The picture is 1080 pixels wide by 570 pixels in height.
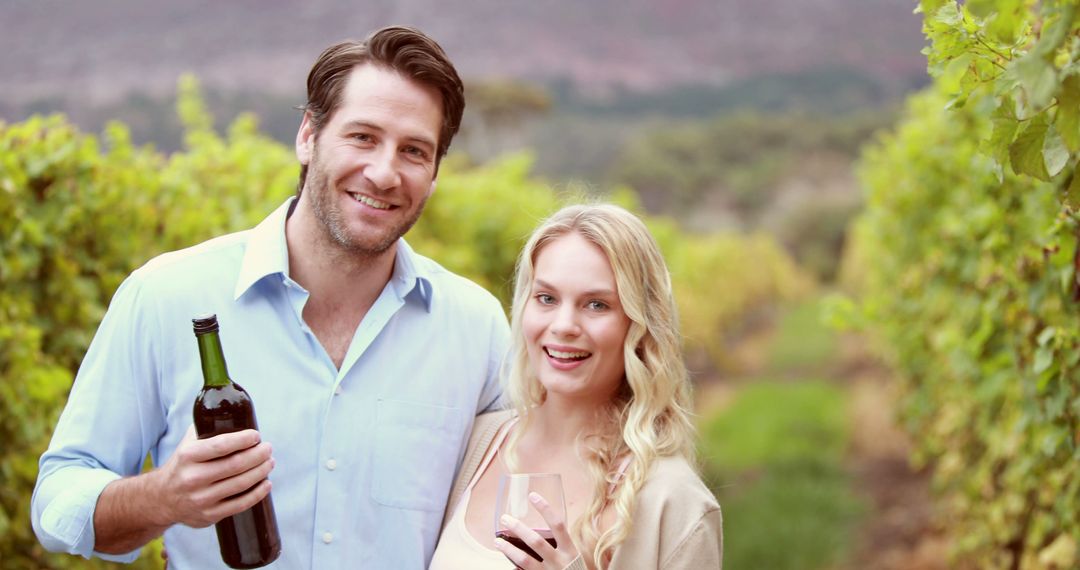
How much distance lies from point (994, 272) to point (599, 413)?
2.51 metres

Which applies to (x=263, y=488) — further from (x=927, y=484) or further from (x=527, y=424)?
(x=927, y=484)

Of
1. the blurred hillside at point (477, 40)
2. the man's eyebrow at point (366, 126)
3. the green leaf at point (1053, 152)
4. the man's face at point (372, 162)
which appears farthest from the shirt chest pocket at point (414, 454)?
the blurred hillside at point (477, 40)

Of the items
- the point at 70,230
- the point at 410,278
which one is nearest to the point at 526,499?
the point at 410,278

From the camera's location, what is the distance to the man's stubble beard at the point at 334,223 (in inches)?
93.9

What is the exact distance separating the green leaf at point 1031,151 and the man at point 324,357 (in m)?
1.31

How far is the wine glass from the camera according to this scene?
1968mm

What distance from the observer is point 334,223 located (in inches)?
93.9

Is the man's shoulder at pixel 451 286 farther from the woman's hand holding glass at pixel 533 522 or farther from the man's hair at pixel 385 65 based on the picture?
the woman's hand holding glass at pixel 533 522

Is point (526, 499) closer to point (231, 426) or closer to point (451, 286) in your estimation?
point (231, 426)

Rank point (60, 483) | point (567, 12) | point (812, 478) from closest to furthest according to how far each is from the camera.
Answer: point (60, 483), point (812, 478), point (567, 12)

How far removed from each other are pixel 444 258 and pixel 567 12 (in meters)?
37.4

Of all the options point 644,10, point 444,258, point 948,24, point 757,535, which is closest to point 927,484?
point 757,535

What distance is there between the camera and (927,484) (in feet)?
30.8

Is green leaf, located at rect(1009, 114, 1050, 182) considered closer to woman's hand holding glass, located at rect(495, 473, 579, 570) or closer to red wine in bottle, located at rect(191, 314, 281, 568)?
woman's hand holding glass, located at rect(495, 473, 579, 570)
